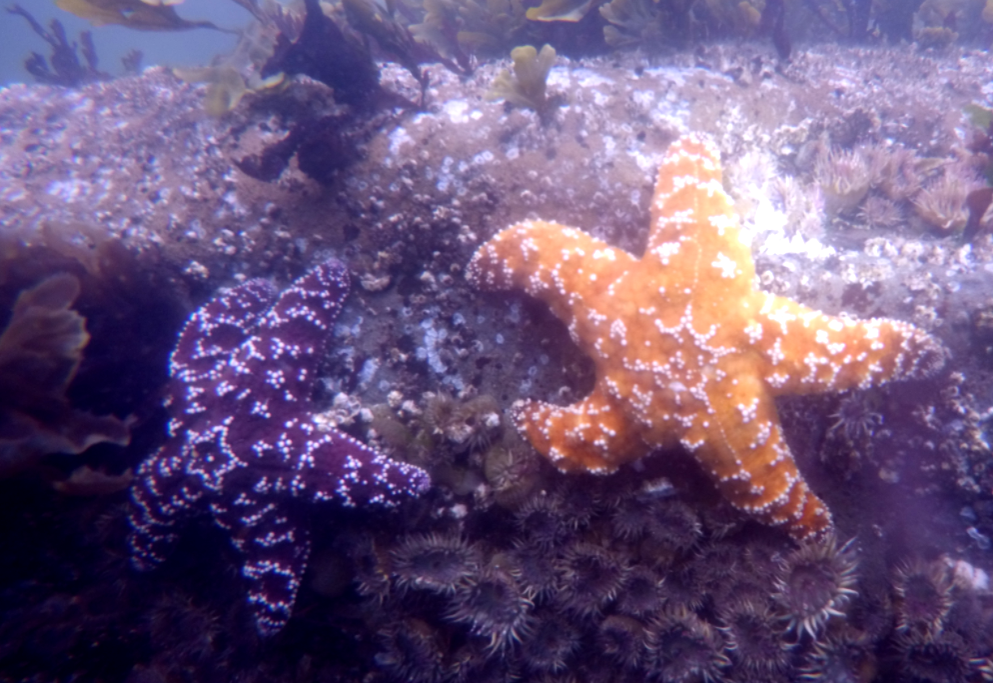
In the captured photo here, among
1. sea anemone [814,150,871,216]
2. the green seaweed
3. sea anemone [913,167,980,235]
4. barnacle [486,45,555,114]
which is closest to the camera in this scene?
barnacle [486,45,555,114]

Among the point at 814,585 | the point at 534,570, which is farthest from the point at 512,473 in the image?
the point at 814,585

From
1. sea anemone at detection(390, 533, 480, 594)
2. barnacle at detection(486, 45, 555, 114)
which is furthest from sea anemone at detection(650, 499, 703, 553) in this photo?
barnacle at detection(486, 45, 555, 114)

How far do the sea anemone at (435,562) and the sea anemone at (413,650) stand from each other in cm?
45

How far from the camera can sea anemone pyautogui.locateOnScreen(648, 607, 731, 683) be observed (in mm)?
4320

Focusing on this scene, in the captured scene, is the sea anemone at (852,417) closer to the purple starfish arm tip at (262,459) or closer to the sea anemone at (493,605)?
the sea anemone at (493,605)

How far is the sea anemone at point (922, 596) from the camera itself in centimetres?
419

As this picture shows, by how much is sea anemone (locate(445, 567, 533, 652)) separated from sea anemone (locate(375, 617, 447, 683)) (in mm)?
409

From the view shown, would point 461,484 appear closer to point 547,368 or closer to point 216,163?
point 547,368

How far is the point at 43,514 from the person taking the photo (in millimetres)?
5148

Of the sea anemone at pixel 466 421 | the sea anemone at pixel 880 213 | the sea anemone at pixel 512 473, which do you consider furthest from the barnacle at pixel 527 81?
the sea anemone at pixel 880 213

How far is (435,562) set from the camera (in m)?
4.55

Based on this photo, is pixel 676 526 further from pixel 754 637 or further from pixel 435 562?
pixel 435 562

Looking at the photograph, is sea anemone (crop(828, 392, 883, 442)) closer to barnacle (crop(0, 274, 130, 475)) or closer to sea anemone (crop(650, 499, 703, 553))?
sea anemone (crop(650, 499, 703, 553))

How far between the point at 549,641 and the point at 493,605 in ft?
2.09
